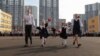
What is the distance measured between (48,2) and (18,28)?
25052 mm

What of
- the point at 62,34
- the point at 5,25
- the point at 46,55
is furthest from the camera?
the point at 5,25

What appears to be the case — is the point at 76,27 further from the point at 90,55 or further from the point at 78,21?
the point at 90,55

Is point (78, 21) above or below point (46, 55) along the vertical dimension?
above

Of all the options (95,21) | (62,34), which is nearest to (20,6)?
(95,21)

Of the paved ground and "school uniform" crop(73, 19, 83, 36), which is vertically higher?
"school uniform" crop(73, 19, 83, 36)

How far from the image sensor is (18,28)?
191750 millimetres

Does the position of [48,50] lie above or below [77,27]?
below

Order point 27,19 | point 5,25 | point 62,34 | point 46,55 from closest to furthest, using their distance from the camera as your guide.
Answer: point 46,55, point 27,19, point 62,34, point 5,25

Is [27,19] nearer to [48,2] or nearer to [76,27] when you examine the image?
[76,27]

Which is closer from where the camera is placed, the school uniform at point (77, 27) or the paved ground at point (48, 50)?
the paved ground at point (48, 50)

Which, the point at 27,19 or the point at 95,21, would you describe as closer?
the point at 27,19

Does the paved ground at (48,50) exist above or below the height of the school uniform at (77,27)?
below

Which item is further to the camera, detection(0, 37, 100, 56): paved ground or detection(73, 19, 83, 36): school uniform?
detection(73, 19, 83, 36): school uniform

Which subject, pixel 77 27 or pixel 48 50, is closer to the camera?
pixel 48 50
